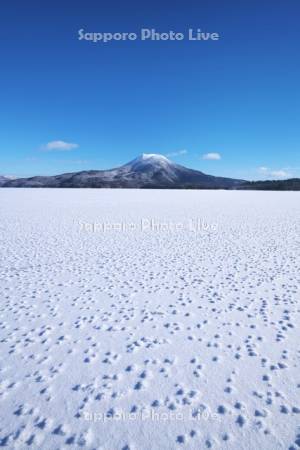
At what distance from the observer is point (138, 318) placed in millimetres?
6137

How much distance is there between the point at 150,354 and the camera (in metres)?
4.85

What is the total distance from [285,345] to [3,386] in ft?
15.5

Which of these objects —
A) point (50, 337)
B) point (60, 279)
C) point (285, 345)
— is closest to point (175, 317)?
point (285, 345)

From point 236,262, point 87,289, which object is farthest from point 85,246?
point 236,262

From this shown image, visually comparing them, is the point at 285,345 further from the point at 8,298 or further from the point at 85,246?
the point at 85,246

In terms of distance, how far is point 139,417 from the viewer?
3555 millimetres

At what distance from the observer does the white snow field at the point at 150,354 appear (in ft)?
11.1

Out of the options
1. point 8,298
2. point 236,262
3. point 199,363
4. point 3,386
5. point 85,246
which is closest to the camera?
point 3,386

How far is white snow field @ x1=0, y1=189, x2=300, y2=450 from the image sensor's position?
133 inches

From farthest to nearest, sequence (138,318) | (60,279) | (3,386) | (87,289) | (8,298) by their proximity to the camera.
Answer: (60,279) → (87,289) → (8,298) → (138,318) → (3,386)

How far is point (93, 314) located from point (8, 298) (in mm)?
2537

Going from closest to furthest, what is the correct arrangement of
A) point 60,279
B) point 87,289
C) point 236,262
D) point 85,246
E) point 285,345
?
point 285,345 → point 87,289 → point 60,279 → point 236,262 → point 85,246

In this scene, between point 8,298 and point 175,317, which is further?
point 8,298

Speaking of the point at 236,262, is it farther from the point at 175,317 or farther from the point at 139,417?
the point at 139,417
